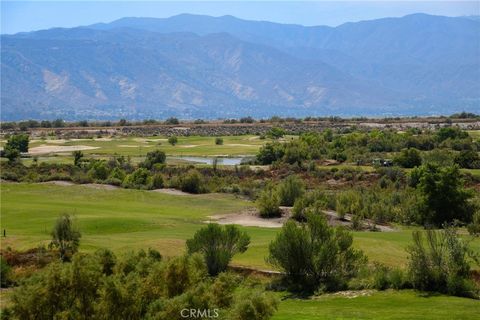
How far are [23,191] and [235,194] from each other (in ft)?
61.5

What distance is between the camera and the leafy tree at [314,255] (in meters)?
30.0

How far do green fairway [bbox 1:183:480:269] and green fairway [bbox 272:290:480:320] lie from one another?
585cm

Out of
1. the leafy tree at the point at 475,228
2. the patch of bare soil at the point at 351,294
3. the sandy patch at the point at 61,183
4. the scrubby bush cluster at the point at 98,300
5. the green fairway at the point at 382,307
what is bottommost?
the leafy tree at the point at 475,228

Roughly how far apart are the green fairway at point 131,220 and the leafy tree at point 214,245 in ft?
6.55

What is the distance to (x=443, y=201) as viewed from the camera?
52.6 metres

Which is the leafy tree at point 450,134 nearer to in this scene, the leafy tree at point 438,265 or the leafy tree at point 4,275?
the leafy tree at point 438,265

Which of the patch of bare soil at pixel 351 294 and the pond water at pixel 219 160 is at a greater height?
the patch of bare soil at pixel 351 294

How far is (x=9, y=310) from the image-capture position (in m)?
18.7

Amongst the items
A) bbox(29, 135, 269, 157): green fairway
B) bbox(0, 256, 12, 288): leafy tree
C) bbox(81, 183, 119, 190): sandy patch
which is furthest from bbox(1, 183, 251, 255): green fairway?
bbox(29, 135, 269, 157): green fairway

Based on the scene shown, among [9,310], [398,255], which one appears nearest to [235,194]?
[398,255]

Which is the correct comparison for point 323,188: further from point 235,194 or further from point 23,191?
point 23,191

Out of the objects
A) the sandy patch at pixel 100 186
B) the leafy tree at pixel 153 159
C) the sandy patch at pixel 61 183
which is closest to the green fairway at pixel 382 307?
the sandy patch at pixel 100 186

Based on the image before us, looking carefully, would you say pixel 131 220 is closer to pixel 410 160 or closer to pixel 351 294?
pixel 351 294

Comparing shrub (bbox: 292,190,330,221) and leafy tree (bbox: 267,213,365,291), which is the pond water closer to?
shrub (bbox: 292,190,330,221)
